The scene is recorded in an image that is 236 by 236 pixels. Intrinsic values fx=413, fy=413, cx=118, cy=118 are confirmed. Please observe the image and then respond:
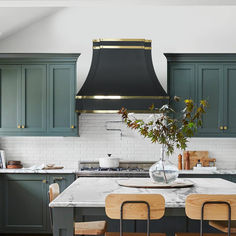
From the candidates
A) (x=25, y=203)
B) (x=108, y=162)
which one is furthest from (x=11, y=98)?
(x=108, y=162)

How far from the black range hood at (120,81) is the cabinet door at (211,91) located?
647 millimetres

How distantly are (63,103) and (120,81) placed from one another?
868mm

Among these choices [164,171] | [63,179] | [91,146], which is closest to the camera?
[164,171]

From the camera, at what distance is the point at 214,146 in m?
6.09

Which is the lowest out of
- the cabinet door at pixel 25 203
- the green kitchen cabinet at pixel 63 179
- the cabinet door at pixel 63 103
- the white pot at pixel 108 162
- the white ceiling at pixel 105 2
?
the cabinet door at pixel 25 203

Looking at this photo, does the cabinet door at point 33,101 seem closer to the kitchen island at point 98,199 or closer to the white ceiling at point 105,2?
the white ceiling at point 105,2

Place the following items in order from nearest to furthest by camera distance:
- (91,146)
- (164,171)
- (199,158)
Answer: (164,171), (199,158), (91,146)

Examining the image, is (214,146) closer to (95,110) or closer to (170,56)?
(170,56)

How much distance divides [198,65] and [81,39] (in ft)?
5.80

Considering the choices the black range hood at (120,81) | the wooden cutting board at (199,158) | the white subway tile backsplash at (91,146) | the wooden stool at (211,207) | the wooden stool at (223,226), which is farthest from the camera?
the white subway tile backsplash at (91,146)

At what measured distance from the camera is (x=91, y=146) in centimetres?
611

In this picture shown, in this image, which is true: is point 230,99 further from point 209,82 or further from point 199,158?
point 199,158

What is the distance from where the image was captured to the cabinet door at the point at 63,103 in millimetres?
5707

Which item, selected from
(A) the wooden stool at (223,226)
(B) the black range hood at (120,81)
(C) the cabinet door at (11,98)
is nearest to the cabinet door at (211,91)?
(B) the black range hood at (120,81)
